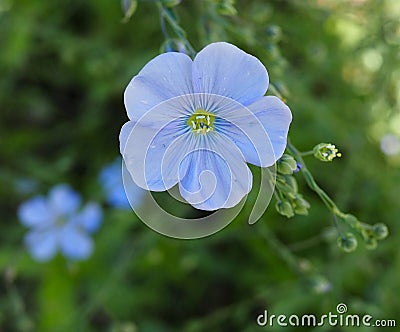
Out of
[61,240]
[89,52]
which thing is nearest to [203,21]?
[89,52]

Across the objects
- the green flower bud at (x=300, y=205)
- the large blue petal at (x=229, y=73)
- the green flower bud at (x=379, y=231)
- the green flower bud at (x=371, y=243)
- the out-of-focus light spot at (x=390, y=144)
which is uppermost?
the large blue petal at (x=229, y=73)

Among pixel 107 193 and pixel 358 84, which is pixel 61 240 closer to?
pixel 107 193

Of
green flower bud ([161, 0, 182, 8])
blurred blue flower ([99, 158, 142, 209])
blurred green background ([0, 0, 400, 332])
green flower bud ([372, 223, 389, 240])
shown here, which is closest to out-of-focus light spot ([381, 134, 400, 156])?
blurred green background ([0, 0, 400, 332])

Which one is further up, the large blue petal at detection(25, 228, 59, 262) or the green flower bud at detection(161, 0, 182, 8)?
the green flower bud at detection(161, 0, 182, 8)

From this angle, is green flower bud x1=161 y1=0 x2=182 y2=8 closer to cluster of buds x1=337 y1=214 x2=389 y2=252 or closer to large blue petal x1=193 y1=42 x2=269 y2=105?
large blue petal x1=193 y1=42 x2=269 y2=105

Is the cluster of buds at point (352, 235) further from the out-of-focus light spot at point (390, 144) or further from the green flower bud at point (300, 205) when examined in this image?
the out-of-focus light spot at point (390, 144)

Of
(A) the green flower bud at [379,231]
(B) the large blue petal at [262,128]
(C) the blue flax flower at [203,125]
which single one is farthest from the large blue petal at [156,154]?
(A) the green flower bud at [379,231]
